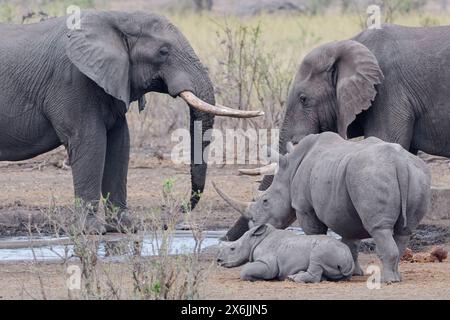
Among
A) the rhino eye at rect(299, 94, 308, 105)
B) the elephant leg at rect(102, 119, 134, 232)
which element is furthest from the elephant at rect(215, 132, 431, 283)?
the elephant leg at rect(102, 119, 134, 232)

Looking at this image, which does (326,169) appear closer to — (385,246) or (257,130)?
(385,246)

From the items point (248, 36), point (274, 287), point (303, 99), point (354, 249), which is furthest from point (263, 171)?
point (248, 36)

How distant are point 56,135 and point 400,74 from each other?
2.80 m

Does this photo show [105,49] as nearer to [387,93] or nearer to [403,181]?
[387,93]

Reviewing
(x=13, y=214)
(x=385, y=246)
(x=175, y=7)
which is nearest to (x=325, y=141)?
(x=385, y=246)

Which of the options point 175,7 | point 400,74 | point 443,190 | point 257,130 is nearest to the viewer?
Result: point 400,74

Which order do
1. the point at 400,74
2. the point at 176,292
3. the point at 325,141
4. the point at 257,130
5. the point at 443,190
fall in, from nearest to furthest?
the point at 176,292 < the point at 325,141 < the point at 400,74 < the point at 443,190 < the point at 257,130

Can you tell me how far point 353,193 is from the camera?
29.3 feet

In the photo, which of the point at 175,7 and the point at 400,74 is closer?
the point at 400,74

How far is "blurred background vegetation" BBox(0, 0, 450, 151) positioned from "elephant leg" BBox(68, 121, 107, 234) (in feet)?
13.9

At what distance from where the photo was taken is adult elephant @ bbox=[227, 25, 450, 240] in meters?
11.2

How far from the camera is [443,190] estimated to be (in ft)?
40.5

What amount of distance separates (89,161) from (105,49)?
2.94ft

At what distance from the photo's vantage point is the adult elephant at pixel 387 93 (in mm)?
11180
